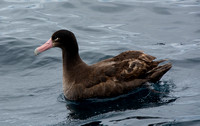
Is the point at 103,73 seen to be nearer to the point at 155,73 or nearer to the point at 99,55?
the point at 155,73

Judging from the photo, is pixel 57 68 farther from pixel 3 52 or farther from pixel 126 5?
pixel 126 5

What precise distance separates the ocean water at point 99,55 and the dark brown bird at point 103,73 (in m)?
0.22

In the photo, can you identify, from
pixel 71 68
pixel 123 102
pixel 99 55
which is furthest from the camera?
pixel 99 55

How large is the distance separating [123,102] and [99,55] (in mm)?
4105

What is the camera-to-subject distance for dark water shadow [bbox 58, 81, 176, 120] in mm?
8617

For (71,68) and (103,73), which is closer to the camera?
(103,73)

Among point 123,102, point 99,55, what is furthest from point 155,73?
point 99,55

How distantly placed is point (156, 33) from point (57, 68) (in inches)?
185

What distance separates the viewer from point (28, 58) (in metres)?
12.9

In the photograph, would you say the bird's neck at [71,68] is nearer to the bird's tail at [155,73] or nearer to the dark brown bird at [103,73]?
the dark brown bird at [103,73]

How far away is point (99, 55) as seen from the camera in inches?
510

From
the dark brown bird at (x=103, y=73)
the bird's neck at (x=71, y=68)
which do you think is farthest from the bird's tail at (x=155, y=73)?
the bird's neck at (x=71, y=68)

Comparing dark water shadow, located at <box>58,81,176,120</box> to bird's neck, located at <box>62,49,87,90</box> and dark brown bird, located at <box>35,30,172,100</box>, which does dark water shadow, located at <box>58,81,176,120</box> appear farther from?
bird's neck, located at <box>62,49,87,90</box>

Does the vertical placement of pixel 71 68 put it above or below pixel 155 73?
above
